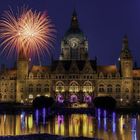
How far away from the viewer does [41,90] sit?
13912cm

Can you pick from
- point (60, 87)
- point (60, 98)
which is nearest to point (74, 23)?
point (60, 87)

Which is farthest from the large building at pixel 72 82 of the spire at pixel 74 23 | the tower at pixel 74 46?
the spire at pixel 74 23

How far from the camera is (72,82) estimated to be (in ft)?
456

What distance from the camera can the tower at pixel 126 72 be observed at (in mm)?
138125

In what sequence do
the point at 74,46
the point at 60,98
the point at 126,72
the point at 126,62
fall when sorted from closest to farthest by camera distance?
1. the point at 60,98
2. the point at 126,72
3. the point at 126,62
4. the point at 74,46

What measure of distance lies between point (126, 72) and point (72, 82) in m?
17.6

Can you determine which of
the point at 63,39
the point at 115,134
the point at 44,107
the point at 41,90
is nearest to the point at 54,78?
the point at 41,90

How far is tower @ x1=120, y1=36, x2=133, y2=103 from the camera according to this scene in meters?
138

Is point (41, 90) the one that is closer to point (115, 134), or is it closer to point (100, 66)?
point (100, 66)

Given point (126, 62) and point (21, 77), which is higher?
point (126, 62)

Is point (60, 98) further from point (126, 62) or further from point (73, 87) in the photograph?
point (126, 62)

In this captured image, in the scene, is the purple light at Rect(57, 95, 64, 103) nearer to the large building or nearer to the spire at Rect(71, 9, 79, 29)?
the large building

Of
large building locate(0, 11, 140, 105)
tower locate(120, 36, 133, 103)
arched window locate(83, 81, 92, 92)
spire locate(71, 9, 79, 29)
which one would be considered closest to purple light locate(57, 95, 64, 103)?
large building locate(0, 11, 140, 105)

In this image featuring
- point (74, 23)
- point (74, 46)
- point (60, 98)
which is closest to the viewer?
point (60, 98)
